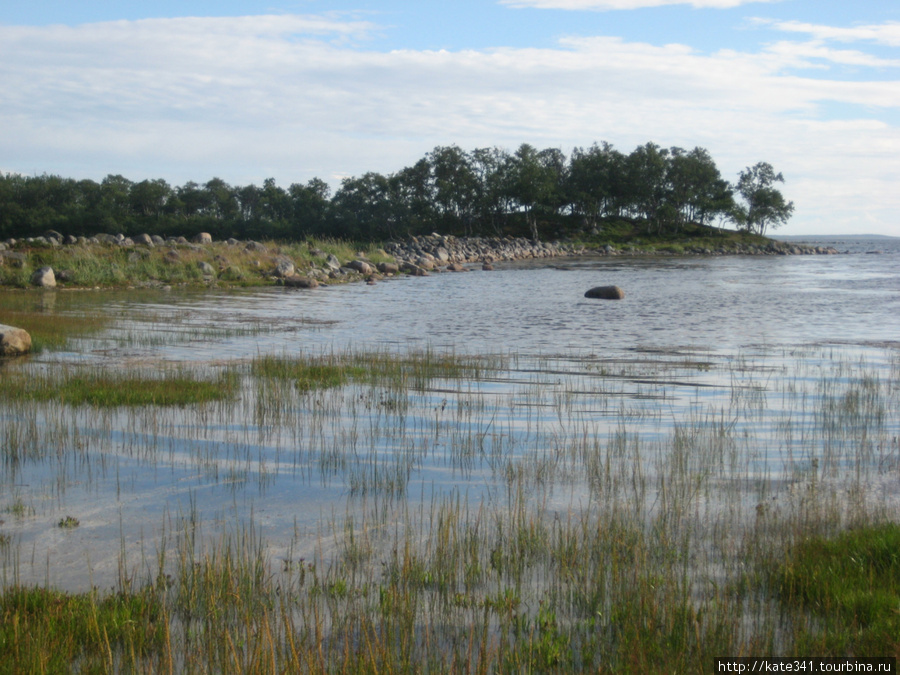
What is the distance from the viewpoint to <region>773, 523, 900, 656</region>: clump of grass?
4141mm

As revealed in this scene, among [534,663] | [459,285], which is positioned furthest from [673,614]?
[459,285]

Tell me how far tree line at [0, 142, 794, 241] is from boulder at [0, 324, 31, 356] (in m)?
75.0

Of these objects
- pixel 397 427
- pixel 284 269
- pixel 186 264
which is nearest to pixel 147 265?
pixel 186 264

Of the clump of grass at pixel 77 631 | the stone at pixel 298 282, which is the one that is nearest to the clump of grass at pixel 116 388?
the clump of grass at pixel 77 631

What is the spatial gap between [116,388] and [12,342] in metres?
5.16

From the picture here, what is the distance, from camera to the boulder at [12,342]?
1478 cm

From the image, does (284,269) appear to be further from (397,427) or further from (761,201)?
(761,201)

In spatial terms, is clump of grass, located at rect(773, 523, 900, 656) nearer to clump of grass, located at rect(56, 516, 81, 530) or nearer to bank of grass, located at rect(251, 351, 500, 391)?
clump of grass, located at rect(56, 516, 81, 530)

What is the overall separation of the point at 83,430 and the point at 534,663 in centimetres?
728

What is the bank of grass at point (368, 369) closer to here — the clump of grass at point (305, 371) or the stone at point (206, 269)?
the clump of grass at point (305, 371)

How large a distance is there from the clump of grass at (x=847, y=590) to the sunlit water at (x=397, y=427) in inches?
76.7

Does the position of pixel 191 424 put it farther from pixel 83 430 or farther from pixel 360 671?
pixel 360 671

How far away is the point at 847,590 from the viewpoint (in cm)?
470

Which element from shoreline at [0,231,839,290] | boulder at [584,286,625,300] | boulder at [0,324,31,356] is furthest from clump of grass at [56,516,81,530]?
shoreline at [0,231,839,290]
